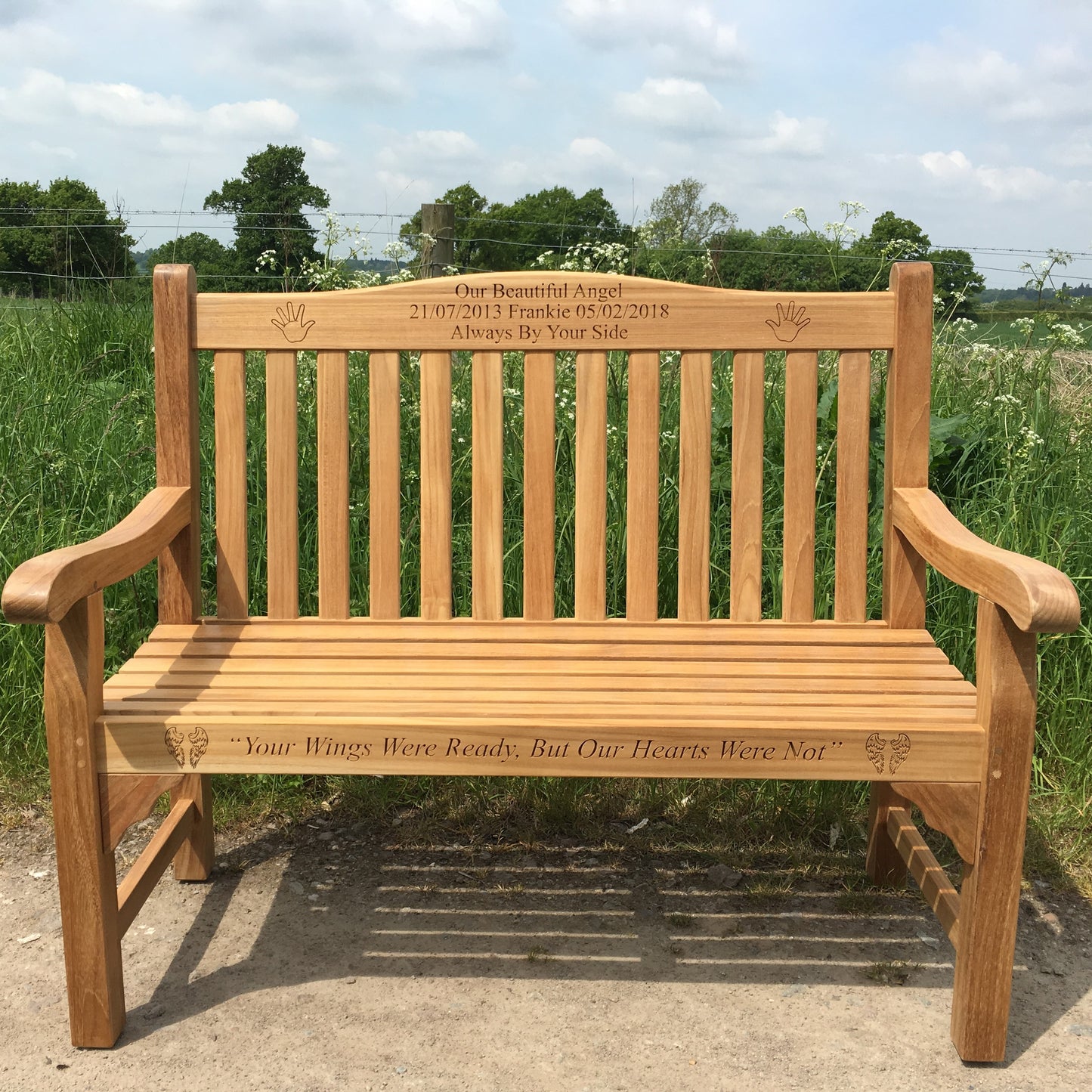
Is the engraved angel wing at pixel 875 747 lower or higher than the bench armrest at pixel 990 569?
lower

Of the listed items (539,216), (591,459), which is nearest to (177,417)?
(591,459)

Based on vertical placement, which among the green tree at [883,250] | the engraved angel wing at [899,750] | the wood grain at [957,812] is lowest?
→ the wood grain at [957,812]

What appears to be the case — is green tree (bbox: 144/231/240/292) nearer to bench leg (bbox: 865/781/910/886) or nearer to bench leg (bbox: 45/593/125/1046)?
bench leg (bbox: 45/593/125/1046)

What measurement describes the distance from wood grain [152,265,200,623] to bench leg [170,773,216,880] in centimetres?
42

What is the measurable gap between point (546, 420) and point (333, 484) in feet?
1.67

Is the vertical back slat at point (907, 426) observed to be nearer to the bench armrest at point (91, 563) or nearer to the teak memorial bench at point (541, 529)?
the teak memorial bench at point (541, 529)

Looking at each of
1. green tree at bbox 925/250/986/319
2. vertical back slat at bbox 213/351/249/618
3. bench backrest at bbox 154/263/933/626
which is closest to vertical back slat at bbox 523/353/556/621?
bench backrest at bbox 154/263/933/626

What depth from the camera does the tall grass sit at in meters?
2.98

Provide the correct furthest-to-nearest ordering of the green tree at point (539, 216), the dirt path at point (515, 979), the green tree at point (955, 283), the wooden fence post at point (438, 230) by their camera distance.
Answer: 1. the green tree at point (539, 216)
2. the wooden fence post at point (438, 230)
3. the green tree at point (955, 283)
4. the dirt path at point (515, 979)

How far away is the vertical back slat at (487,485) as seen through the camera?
252 cm

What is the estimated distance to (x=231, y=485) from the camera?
101 inches

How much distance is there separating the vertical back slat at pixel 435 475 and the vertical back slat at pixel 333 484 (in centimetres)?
18

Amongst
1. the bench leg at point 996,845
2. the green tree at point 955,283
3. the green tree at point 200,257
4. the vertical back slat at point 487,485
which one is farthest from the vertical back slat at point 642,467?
the green tree at point 200,257

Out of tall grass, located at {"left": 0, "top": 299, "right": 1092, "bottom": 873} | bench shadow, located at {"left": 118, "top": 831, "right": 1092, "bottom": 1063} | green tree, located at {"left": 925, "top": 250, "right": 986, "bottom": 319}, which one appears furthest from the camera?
green tree, located at {"left": 925, "top": 250, "right": 986, "bottom": 319}
